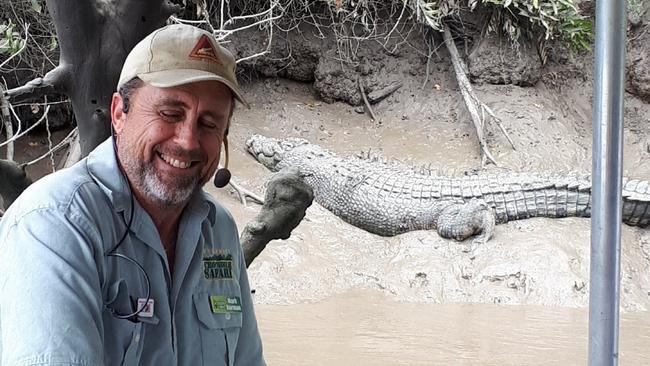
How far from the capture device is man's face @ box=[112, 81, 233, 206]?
1205mm

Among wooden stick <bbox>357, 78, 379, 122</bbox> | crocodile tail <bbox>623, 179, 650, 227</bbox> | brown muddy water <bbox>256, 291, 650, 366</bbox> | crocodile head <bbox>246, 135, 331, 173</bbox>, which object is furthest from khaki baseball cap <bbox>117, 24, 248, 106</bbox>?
wooden stick <bbox>357, 78, 379, 122</bbox>

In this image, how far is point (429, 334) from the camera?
4.72 metres

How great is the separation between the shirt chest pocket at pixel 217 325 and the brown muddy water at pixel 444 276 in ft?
9.19

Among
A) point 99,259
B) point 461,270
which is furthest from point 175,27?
point 461,270

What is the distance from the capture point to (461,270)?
18.8 feet

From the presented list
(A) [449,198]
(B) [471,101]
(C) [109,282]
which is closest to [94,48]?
(C) [109,282]

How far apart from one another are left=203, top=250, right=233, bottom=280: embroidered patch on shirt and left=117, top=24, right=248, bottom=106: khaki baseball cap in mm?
337

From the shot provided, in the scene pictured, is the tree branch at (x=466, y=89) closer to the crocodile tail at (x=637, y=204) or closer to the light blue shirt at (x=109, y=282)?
the crocodile tail at (x=637, y=204)

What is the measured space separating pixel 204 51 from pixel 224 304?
48cm

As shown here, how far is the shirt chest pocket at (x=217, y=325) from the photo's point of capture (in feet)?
4.10

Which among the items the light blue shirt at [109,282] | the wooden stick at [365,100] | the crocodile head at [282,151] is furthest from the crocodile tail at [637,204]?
the light blue shirt at [109,282]

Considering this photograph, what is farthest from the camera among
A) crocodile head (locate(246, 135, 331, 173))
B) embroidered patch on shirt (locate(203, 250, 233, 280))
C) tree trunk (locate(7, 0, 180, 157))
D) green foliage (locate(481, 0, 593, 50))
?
green foliage (locate(481, 0, 593, 50))

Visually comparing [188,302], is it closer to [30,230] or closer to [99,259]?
[99,259]

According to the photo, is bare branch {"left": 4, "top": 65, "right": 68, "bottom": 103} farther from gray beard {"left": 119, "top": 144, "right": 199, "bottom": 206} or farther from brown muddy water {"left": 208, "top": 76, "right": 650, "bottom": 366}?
brown muddy water {"left": 208, "top": 76, "right": 650, "bottom": 366}
